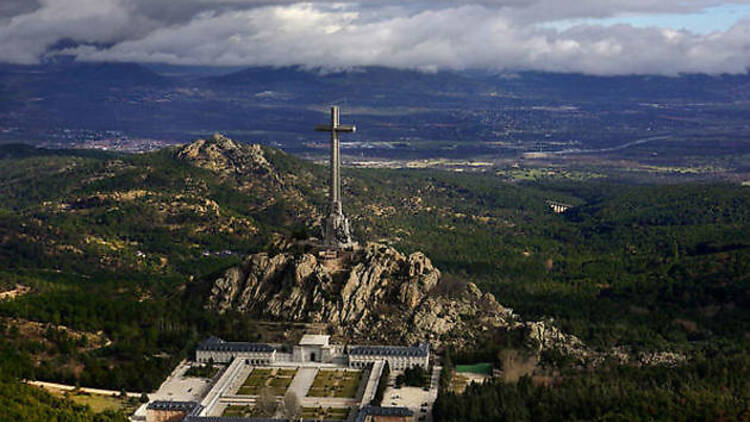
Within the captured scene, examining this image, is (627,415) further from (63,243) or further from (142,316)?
(63,243)

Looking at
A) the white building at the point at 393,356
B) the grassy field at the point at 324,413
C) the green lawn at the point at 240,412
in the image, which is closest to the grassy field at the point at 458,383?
the white building at the point at 393,356

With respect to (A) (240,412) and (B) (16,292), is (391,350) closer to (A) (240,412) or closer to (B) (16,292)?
(A) (240,412)

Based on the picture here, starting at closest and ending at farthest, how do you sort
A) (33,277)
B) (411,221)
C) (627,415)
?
(627,415), (33,277), (411,221)

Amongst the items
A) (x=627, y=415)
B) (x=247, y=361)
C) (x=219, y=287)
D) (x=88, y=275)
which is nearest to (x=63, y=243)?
(x=88, y=275)

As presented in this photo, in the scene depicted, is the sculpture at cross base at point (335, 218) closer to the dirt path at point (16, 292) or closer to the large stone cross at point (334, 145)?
the large stone cross at point (334, 145)

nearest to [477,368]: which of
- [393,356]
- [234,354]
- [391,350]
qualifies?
[393,356]

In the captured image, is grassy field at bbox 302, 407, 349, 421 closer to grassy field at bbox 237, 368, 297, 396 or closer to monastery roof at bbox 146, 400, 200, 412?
grassy field at bbox 237, 368, 297, 396
